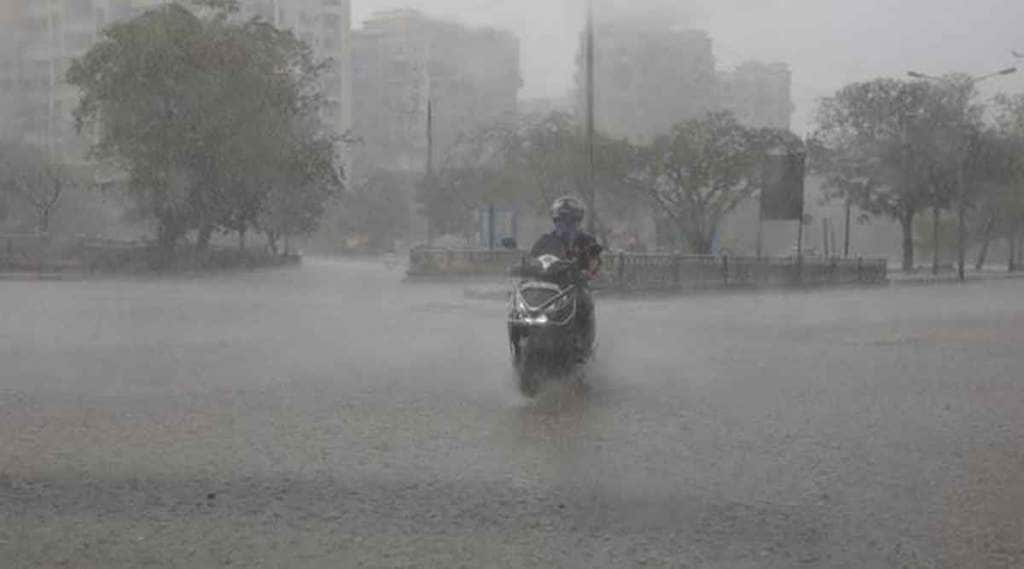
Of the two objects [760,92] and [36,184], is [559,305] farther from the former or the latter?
[36,184]

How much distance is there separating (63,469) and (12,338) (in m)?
3.97

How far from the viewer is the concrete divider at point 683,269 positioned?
48.2ft

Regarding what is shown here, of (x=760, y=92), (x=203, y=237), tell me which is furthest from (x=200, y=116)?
(x=760, y=92)

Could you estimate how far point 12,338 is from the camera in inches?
259

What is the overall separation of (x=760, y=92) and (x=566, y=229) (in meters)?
1.72

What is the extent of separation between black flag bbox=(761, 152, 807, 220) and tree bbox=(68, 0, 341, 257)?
932cm

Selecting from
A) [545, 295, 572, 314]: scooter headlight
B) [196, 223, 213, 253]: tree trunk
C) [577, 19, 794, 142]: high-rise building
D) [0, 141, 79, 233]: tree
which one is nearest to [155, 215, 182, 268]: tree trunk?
[196, 223, 213, 253]: tree trunk

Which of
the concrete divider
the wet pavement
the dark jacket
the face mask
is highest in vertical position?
the face mask

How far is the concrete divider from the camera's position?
579 inches

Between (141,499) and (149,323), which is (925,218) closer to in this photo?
(149,323)

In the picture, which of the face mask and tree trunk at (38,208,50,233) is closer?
the face mask

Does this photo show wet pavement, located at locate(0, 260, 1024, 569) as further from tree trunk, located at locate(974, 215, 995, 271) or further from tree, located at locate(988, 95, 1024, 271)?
tree trunk, located at locate(974, 215, 995, 271)

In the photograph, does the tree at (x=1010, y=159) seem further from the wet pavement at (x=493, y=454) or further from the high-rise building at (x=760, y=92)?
the high-rise building at (x=760, y=92)

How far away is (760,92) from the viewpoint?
571 centimetres
